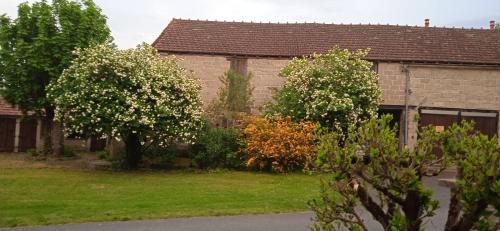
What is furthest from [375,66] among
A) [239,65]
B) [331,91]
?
[239,65]

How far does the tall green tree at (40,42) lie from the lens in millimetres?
19953

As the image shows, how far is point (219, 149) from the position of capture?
17.8m

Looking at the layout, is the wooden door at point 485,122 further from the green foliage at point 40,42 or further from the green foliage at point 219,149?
the green foliage at point 40,42

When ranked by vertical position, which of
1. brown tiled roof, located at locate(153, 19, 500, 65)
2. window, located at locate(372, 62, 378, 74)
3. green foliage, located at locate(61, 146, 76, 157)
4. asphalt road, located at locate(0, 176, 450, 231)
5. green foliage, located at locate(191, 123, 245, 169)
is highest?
brown tiled roof, located at locate(153, 19, 500, 65)

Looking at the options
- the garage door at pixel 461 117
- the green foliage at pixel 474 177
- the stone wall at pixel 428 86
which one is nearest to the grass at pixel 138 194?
the stone wall at pixel 428 86

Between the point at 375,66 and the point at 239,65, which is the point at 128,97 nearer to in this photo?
the point at 239,65

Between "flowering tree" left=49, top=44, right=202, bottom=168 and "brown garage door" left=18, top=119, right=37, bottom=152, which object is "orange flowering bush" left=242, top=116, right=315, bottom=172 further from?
"brown garage door" left=18, top=119, right=37, bottom=152

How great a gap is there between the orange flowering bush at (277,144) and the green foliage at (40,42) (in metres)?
7.99

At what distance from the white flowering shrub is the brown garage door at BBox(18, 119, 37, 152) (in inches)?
544

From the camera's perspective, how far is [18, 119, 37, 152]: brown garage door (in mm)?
25781

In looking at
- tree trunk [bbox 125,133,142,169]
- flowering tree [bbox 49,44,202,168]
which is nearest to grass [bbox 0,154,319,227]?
tree trunk [bbox 125,133,142,169]

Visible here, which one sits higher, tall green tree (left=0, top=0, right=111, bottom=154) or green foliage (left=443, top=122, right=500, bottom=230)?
tall green tree (left=0, top=0, right=111, bottom=154)

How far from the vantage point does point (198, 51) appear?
71.4ft

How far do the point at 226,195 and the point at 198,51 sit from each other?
35.3 ft
